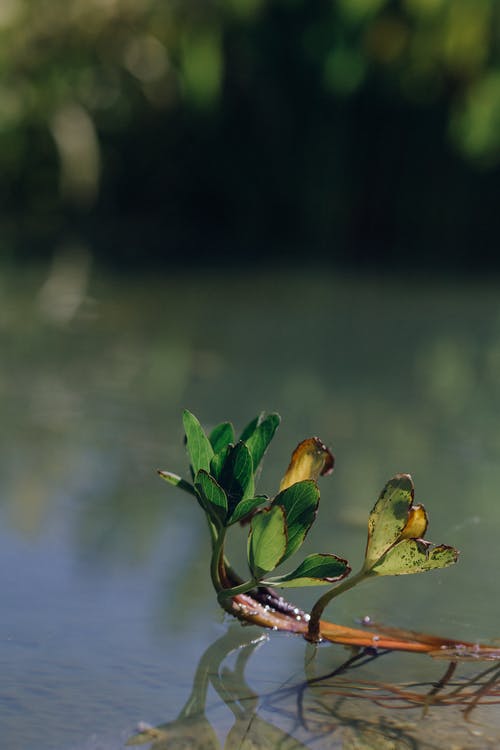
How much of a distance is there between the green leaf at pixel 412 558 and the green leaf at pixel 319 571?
0.11 ft

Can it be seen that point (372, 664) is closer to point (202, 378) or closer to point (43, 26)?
point (202, 378)

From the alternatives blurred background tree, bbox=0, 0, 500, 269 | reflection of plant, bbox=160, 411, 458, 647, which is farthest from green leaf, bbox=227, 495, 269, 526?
blurred background tree, bbox=0, 0, 500, 269

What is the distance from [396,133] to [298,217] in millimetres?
554

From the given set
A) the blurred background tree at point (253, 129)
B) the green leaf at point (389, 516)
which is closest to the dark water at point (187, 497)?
the green leaf at point (389, 516)

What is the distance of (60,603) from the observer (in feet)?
3.77

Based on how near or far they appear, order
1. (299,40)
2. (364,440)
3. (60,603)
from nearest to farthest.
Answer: (60,603) → (364,440) → (299,40)

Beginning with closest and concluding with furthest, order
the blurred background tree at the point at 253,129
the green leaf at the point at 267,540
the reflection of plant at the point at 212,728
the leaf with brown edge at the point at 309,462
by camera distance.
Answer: the reflection of plant at the point at 212,728, the green leaf at the point at 267,540, the leaf with brown edge at the point at 309,462, the blurred background tree at the point at 253,129

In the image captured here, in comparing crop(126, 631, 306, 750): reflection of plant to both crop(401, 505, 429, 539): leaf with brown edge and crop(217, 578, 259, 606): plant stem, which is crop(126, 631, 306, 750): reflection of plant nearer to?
crop(217, 578, 259, 606): plant stem

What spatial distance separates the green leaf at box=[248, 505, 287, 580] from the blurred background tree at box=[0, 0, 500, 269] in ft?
10.3

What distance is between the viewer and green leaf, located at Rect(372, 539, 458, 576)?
39.5 inches

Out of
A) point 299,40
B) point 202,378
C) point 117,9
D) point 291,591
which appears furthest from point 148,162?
point 291,591

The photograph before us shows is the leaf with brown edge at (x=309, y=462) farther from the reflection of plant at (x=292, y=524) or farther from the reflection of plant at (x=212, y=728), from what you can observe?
the reflection of plant at (x=212, y=728)

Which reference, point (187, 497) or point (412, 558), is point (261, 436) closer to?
point (412, 558)

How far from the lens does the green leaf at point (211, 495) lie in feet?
3.30
